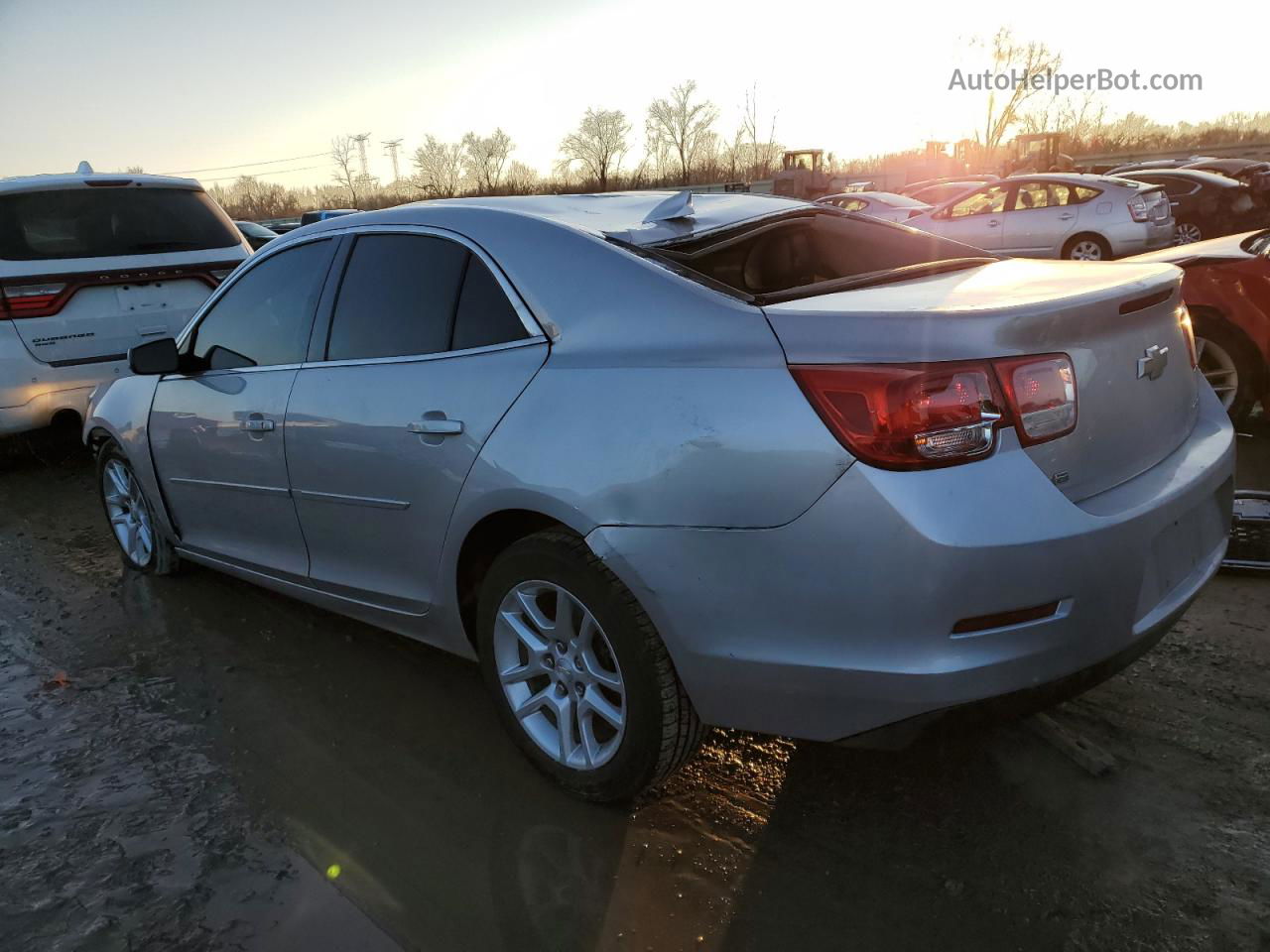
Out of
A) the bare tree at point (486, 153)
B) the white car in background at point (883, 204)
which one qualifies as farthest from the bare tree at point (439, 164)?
the white car in background at point (883, 204)

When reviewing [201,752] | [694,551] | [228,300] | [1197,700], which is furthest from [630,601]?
[228,300]

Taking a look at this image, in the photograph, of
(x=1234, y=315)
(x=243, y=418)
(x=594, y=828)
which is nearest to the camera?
(x=594, y=828)

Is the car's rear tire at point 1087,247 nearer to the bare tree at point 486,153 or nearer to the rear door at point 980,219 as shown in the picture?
the rear door at point 980,219

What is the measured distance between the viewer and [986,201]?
47.6ft

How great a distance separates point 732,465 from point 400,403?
1.22m

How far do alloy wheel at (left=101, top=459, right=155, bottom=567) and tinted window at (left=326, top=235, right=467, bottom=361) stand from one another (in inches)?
77.4

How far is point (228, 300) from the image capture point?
3.89 metres

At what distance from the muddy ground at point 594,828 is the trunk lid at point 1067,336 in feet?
2.45

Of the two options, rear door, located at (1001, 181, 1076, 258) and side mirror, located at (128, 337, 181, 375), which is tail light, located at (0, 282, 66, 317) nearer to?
side mirror, located at (128, 337, 181, 375)

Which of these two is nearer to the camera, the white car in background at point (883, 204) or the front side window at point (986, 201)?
the front side window at point (986, 201)

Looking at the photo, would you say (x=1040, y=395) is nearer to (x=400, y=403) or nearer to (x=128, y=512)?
(x=400, y=403)

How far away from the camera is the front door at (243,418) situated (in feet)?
11.2

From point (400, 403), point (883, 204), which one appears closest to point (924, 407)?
point (400, 403)

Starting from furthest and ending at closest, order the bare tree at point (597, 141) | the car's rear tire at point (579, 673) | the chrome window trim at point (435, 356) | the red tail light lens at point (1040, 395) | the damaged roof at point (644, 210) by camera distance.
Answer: the bare tree at point (597, 141) < the damaged roof at point (644, 210) < the chrome window trim at point (435, 356) < the car's rear tire at point (579, 673) < the red tail light lens at point (1040, 395)
